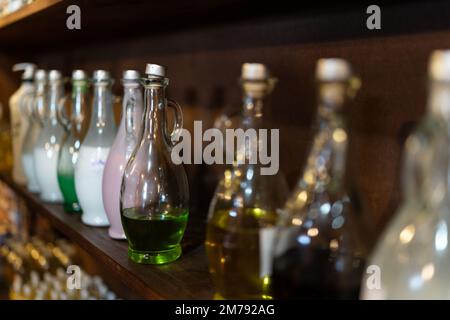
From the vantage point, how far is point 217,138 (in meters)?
0.80

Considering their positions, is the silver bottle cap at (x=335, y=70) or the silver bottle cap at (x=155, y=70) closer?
the silver bottle cap at (x=335, y=70)

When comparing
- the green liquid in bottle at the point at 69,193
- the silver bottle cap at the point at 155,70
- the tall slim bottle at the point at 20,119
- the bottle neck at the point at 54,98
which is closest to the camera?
the silver bottle cap at the point at 155,70

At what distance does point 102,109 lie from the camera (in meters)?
0.76

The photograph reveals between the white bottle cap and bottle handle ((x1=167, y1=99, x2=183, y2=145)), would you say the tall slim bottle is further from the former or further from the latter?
the white bottle cap

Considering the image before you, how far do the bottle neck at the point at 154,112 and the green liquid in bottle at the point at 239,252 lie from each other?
17 cm

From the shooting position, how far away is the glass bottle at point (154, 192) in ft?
1.91

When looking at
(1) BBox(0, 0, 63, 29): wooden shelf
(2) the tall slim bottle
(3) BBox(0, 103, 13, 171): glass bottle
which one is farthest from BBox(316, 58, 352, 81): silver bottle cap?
(3) BBox(0, 103, 13, 171): glass bottle

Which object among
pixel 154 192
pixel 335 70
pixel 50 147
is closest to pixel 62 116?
pixel 50 147

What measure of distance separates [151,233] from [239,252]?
0.49 ft

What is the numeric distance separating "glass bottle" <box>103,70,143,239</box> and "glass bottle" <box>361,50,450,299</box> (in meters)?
0.38

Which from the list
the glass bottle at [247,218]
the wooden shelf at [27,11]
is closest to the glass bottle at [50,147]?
the wooden shelf at [27,11]

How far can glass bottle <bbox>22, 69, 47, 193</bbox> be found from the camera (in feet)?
3.26

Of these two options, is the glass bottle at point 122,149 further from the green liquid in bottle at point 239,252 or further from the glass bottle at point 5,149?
the glass bottle at point 5,149
